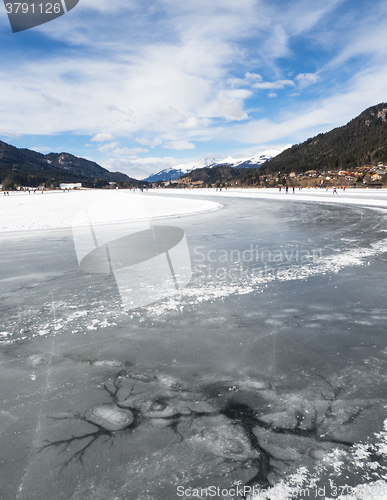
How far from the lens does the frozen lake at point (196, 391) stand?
75.1 inches

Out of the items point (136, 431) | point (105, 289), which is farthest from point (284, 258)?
point (136, 431)

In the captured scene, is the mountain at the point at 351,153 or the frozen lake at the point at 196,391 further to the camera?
the mountain at the point at 351,153

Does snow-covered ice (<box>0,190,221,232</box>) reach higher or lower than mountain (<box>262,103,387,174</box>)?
lower

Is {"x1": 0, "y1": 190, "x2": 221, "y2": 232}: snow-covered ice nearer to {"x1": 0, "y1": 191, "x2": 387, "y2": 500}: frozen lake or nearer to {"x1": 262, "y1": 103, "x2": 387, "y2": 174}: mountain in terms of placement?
{"x1": 0, "y1": 191, "x2": 387, "y2": 500}: frozen lake

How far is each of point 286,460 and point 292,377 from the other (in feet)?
3.07

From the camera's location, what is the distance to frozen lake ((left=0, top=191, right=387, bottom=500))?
6.26ft

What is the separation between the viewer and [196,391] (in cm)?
268

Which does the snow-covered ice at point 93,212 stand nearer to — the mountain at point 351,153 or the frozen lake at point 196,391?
Answer: the frozen lake at point 196,391

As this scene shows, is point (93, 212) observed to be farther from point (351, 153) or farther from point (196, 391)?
point (351, 153)

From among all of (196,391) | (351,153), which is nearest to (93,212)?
(196,391)

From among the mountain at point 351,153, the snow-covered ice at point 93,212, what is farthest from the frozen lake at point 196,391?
the mountain at point 351,153

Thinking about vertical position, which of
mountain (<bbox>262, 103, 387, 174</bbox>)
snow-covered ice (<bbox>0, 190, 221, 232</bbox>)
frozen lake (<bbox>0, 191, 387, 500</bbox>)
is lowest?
frozen lake (<bbox>0, 191, 387, 500</bbox>)

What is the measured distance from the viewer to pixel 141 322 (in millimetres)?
4074

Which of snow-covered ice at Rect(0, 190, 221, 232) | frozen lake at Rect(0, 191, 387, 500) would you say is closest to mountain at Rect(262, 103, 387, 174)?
snow-covered ice at Rect(0, 190, 221, 232)
